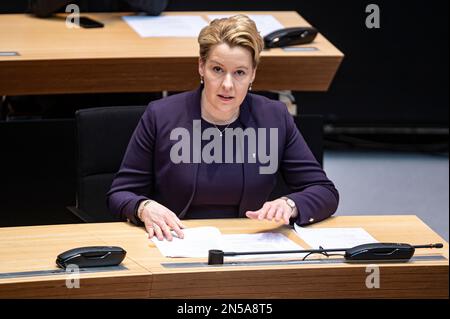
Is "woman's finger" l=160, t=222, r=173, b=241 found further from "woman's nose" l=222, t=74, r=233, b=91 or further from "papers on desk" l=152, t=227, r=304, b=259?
"woman's nose" l=222, t=74, r=233, b=91

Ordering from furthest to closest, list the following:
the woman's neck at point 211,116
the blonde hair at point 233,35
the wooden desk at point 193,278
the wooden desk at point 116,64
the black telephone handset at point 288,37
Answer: the black telephone handset at point 288,37, the wooden desk at point 116,64, the woman's neck at point 211,116, the blonde hair at point 233,35, the wooden desk at point 193,278

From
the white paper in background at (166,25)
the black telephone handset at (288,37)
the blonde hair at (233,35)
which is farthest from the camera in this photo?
the white paper in background at (166,25)

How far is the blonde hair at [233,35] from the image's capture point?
9.95 ft

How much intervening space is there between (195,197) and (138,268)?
604 millimetres

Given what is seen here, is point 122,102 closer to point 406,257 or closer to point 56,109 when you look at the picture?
point 56,109

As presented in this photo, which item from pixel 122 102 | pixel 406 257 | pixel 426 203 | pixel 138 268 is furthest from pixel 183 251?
pixel 426 203

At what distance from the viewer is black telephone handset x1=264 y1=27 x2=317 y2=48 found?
416 centimetres

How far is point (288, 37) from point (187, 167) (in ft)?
3.93

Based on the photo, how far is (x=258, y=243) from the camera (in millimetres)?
2824

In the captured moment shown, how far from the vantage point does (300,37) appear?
421cm

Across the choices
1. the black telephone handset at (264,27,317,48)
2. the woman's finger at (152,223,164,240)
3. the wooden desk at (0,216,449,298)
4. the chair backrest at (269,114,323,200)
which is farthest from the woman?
the black telephone handset at (264,27,317,48)

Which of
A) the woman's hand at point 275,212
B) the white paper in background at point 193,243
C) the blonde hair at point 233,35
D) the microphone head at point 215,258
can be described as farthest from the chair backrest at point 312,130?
the microphone head at point 215,258

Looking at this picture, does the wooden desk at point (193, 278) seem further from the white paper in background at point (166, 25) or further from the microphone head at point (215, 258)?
the white paper in background at point (166, 25)

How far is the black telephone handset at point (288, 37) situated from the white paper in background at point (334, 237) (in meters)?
1.33
